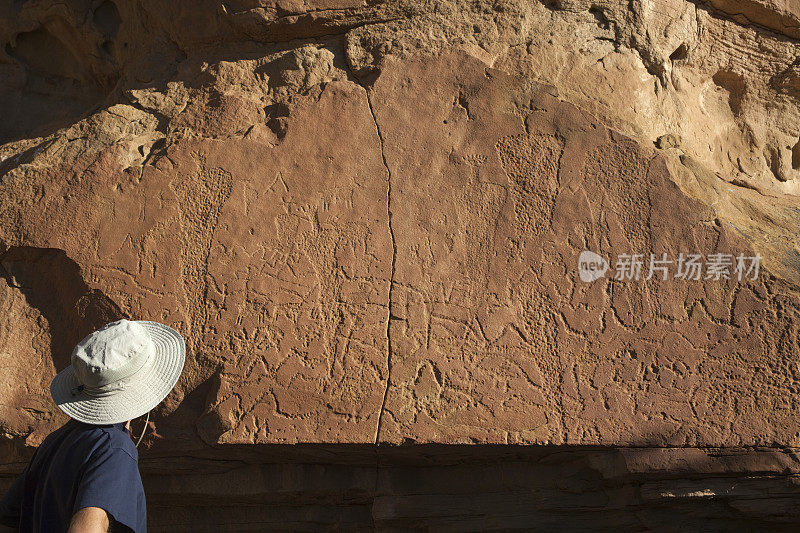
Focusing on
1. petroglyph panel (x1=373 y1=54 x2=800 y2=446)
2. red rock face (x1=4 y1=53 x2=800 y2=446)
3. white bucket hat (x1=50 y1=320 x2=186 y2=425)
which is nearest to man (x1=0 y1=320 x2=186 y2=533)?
white bucket hat (x1=50 y1=320 x2=186 y2=425)

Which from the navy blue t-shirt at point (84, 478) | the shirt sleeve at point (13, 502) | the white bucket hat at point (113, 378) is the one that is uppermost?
the white bucket hat at point (113, 378)

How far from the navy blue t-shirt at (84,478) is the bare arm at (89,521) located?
1 cm

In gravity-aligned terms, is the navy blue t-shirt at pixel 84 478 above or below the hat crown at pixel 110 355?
below

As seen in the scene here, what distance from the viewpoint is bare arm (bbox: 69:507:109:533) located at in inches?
58.5

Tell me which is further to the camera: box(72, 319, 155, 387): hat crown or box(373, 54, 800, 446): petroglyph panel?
box(373, 54, 800, 446): petroglyph panel

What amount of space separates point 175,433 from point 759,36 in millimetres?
3097

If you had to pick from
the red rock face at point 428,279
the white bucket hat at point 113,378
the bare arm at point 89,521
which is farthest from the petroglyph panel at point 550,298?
the bare arm at point 89,521

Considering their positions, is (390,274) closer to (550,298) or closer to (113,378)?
(550,298)

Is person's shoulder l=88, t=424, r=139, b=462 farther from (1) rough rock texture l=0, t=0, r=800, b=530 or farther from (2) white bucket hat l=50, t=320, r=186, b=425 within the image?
(1) rough rock texture l=0, t=0, r=800, b=530

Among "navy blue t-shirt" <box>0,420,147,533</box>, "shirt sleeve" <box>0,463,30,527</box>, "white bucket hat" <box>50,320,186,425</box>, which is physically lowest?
"shirt sleeve" <box>0,463,30,527</box>

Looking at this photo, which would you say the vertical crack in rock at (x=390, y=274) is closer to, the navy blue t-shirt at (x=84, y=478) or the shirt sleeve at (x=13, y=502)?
the navy blue t-shirt at (x=84, y=478)

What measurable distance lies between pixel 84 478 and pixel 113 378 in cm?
22

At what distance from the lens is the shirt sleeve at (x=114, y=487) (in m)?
1.52

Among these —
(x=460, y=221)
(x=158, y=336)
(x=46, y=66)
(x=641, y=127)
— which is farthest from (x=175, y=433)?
(x=46, y=66)
